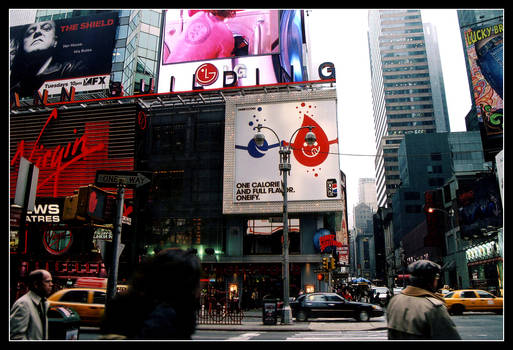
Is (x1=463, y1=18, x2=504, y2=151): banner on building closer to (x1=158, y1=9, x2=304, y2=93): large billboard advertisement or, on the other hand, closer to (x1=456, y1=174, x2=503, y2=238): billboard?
(x1=456, y1=174, x2=503, y2=238): billboard

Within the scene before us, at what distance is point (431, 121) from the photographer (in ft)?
473

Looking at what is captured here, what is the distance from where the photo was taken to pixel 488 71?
3922 cm

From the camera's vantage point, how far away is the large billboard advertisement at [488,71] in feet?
124

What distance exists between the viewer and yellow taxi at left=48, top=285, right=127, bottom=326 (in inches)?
607

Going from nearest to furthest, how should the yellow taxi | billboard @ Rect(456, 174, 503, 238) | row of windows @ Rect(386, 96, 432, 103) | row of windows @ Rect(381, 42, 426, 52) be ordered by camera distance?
the yellow taxi → billboard @ Rect(456, 174, 503, 238) → row of windows @ Rect(386, 96, 432, 103) → row of windows @ Rect(381, 42, 426, 52)

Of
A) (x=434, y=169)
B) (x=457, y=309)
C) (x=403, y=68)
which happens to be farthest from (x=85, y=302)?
(x=403, y=68)

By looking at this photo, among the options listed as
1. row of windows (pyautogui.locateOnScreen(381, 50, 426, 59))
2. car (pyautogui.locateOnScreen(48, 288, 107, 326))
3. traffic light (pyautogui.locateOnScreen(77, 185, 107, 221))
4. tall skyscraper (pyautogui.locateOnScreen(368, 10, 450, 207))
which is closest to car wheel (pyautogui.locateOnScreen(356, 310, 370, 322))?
car (pyautogui.locateOnScreen(48, 288, 107, 326))

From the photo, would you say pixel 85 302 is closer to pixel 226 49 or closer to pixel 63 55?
pixel 226 49

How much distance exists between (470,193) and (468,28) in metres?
17.5

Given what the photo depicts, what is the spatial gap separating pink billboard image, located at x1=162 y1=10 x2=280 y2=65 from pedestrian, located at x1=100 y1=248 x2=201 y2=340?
43507mm

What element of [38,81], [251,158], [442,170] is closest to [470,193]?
[251,158]

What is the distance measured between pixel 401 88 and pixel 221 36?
12252cm
